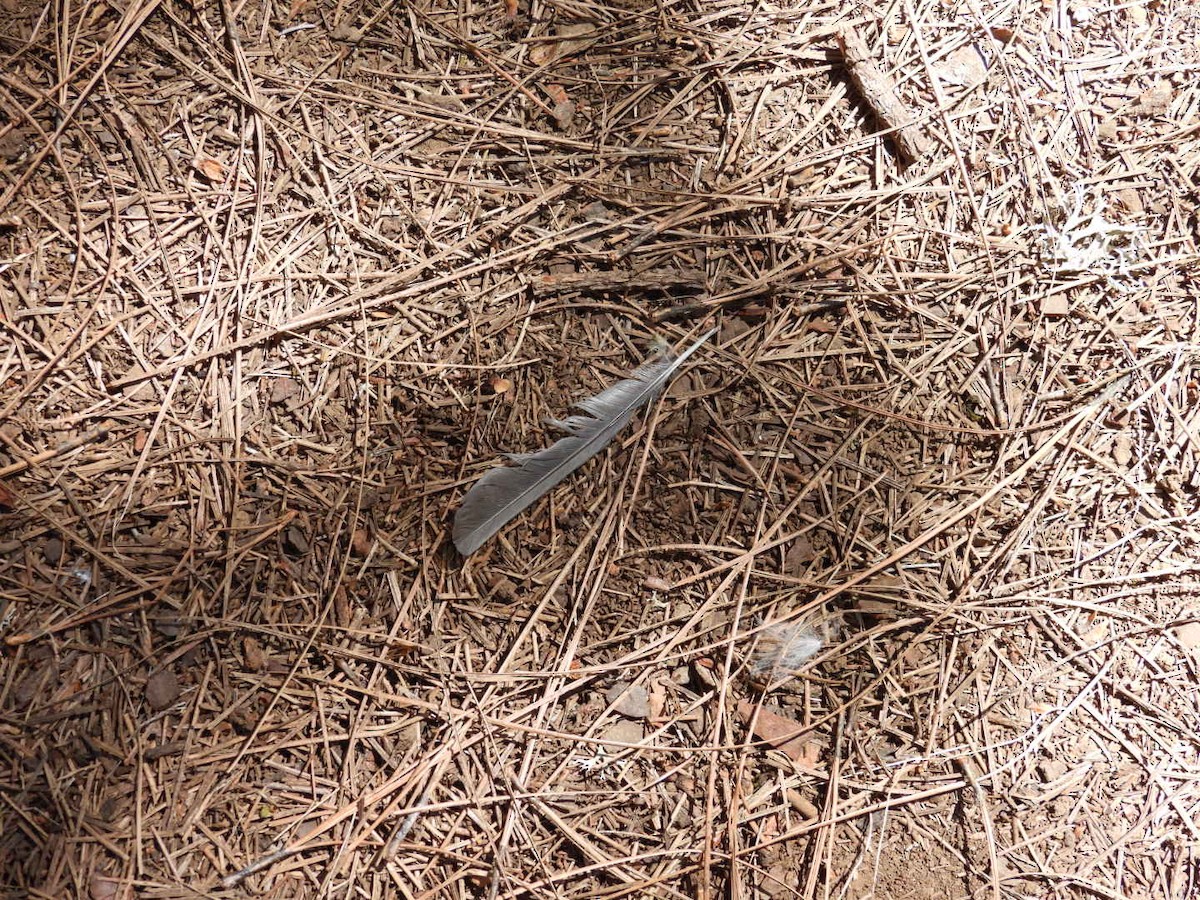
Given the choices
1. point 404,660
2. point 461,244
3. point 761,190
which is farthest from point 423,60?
point 404,660

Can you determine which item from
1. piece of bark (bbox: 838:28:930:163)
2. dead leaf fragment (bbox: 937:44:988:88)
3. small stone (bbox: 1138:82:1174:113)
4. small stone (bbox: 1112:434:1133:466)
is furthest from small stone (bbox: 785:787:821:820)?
small stone (bbox: 1138:82:1174:113)

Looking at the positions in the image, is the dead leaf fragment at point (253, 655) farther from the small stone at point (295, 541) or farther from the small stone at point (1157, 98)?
the small stone at point (1157, 98)

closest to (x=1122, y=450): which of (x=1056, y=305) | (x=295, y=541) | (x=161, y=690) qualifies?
(x=1056, y=305)

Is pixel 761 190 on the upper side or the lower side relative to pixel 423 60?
lower

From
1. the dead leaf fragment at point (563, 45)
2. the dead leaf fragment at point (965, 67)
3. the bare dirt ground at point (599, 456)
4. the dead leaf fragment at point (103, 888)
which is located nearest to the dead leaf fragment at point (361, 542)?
the bare dirt ground at point (599, 456)

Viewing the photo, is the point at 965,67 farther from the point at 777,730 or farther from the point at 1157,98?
the point at 777,730

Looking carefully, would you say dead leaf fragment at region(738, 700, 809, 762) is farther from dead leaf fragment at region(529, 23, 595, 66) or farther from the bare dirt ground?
dead leaf fragment at region(529, 23, 595, 66)

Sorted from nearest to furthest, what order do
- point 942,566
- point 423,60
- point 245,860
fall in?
point 245,860 < point 942,566 < point 423,60

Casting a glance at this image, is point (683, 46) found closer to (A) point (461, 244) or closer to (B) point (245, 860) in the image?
(A) point (461, 244)
